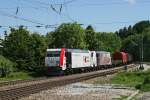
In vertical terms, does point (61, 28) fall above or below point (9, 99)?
above

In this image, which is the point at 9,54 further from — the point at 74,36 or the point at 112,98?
the point at 74,36

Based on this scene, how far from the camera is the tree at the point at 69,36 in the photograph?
109062 mm

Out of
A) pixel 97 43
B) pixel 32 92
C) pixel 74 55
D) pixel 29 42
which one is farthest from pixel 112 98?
pixel 97 43

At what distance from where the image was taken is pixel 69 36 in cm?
11344

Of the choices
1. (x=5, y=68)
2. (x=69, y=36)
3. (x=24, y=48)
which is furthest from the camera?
(x=69, y=36)

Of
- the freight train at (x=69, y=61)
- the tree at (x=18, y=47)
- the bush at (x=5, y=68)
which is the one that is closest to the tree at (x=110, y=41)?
the freight train at (x=69, y=61)

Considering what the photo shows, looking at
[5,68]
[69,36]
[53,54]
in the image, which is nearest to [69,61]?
[53,54]

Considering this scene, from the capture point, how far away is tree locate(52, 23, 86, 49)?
4294 inches

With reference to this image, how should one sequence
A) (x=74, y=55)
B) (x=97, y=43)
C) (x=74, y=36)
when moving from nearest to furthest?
(x=74, y=55) → (x=74, y=36) → (x=97, y=43)

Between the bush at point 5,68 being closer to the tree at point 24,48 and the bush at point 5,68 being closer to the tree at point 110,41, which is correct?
the tree at point 24,48

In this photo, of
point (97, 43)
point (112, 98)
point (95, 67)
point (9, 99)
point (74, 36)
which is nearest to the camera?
point (9, 99)

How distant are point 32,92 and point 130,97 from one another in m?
5.41

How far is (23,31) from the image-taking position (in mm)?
64438

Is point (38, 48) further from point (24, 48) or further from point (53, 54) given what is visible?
point (53, 54)
